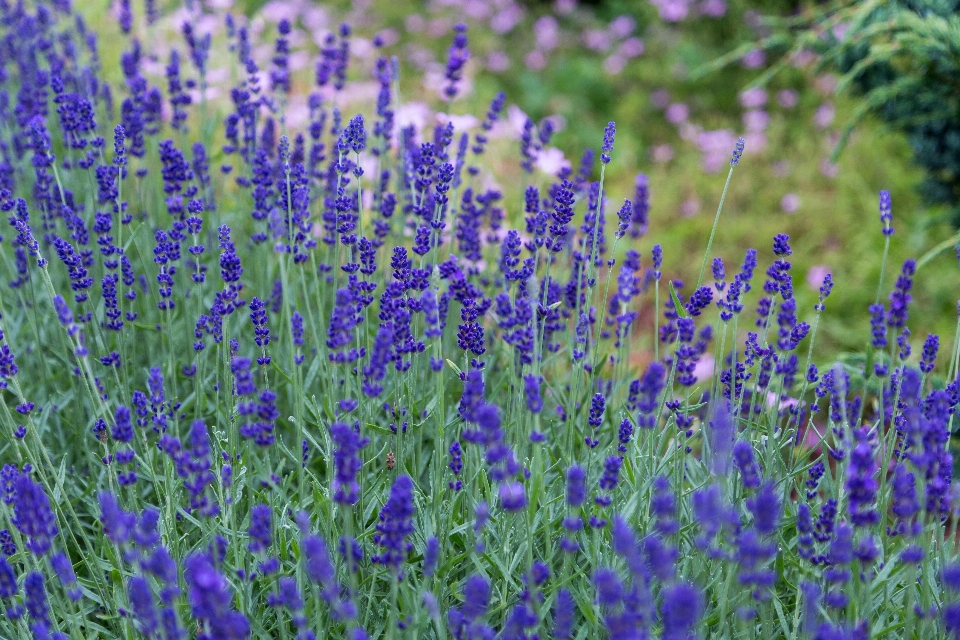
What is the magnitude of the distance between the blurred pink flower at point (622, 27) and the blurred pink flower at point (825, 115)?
216cm

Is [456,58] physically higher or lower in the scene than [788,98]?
higher

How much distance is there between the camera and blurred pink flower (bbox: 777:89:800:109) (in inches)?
287

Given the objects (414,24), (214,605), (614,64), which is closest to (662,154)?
(614,64)

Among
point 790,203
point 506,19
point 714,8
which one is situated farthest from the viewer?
point 506,19

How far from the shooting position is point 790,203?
20.4 ft

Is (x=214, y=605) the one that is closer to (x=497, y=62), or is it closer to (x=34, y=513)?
(x=34, y=513)

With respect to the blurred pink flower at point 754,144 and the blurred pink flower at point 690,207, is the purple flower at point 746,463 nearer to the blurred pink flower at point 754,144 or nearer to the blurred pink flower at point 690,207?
the blurred pink flower at point 690,207

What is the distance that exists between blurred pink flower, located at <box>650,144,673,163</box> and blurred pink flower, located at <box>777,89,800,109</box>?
99 centimetres

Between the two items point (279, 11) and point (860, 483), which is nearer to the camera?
point (860, 483)

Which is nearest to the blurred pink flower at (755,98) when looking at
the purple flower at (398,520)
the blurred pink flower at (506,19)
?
the blurred pink flower at (506,19)

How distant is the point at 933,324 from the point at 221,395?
12.1 ft

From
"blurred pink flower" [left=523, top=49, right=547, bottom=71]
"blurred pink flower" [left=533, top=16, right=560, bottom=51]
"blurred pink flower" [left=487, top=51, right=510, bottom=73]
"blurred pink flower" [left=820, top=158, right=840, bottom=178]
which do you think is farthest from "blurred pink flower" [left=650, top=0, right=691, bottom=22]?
"blurred pink flower" [left=820, top=158, right=840, bottom=178]

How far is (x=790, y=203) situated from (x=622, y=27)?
3173 mm

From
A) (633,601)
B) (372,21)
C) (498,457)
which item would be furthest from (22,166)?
(372,21)
